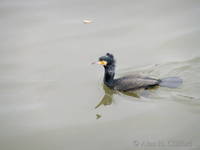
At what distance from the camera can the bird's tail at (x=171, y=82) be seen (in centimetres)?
Result: 756

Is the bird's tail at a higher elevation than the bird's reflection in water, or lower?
higher

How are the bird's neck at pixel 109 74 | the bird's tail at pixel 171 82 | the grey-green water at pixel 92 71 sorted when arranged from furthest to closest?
the bird's neck at pixel 109 74, the bird's tail at pixel 171 82, the grey-green water at pixel 92 71

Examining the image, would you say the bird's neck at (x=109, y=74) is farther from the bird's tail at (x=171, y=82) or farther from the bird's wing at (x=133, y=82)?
the bird's tail at (x=171, y=82)

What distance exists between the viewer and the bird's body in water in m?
7.62

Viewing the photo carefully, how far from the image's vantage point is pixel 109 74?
26.6 ft

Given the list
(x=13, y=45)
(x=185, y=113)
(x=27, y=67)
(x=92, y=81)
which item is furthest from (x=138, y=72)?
(x=13, y=45)

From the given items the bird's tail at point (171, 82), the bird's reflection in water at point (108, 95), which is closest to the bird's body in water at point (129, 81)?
the bird's tail at point (171, 82)

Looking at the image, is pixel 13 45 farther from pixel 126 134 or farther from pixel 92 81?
pixel 126 134

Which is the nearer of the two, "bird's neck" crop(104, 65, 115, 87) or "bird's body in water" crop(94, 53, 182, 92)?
"bird's body in water" crop(94, 53, 182, 92)

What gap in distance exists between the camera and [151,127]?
260 inches

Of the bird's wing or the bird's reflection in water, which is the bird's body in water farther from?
the bird's reflection in water

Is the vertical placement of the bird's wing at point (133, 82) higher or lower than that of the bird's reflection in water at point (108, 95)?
higher

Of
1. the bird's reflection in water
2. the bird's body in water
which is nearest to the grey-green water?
the bird's reflection in water

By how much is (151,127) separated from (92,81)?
2.25 metres
